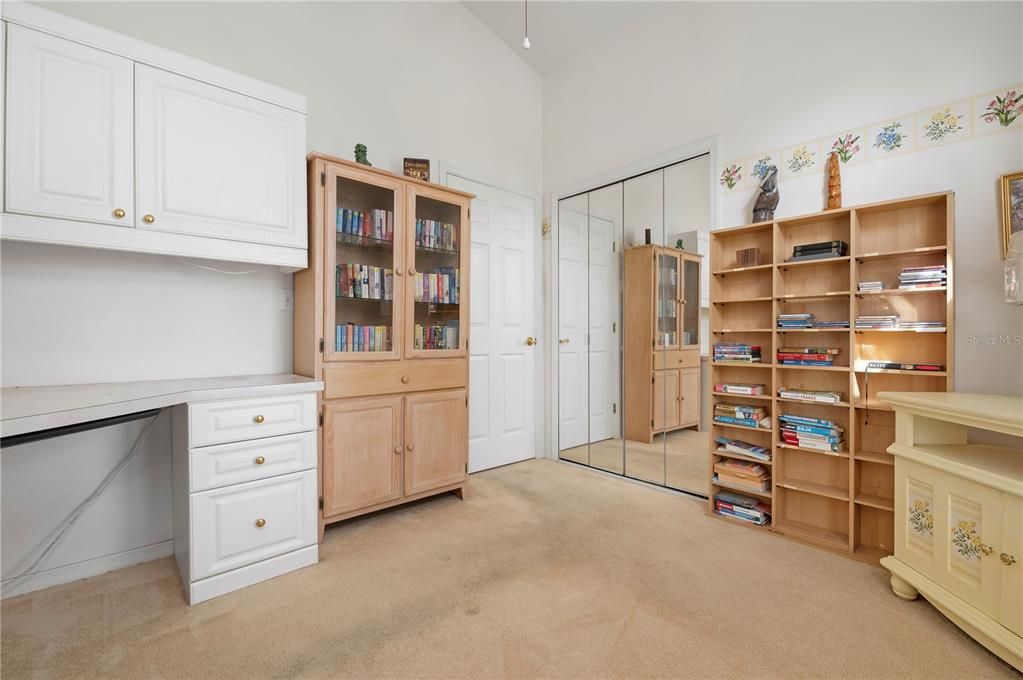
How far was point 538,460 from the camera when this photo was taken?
3.79m

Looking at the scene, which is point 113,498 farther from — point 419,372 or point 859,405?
point 859,405

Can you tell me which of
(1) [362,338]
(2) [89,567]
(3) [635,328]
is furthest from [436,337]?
(2) [89,567]

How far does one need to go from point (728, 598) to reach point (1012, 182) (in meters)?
2.07

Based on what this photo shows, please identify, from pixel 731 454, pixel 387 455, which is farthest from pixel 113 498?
pixel 731 454

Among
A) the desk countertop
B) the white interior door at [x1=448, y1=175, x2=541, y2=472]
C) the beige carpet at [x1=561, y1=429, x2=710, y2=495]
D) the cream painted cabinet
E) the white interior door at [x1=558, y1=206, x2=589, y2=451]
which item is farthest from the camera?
the white interior door at [x1=558, y1=206, x2=589, y2=451]

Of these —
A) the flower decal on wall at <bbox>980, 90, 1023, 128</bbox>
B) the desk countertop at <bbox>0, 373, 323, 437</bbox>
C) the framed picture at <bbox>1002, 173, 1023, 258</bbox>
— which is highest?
the flower decal on wall at <bbox>980, 90, 1023, 128</bbox>

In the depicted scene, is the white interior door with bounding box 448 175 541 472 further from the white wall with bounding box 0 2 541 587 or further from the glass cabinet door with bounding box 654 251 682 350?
the glass cabinet door with bounding box 654 251 682 350

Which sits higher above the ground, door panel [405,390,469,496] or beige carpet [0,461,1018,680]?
door panel [405,390,469,496]

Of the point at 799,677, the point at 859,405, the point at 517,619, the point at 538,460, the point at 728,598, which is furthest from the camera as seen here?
the point at 538,460

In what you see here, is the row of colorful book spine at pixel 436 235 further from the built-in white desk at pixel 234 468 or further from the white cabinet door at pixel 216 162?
the built-in white desk at pixel 234 468

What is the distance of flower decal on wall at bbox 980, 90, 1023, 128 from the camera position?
1.83 m

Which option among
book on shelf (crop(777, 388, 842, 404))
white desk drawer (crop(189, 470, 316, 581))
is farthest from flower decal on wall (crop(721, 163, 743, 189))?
white desk drawer (crop(189, 470, 316, 581))

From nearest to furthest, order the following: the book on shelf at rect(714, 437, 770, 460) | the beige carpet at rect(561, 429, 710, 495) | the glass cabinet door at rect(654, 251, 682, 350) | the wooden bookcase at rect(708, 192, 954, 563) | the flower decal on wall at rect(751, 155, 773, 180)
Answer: the wooden bookcase at rect(708, 192, 954, 563), the book on shelf at rect(714, 437, 770, 460), the flower decal on wall at rect(751, 155, 773, 180), the beige carpet at rect(561, 429, 710, 495), the glass cabinet door at rect(654, 251, 682, 350)

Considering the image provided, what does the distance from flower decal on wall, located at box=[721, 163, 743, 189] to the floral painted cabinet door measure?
174 centimetres
